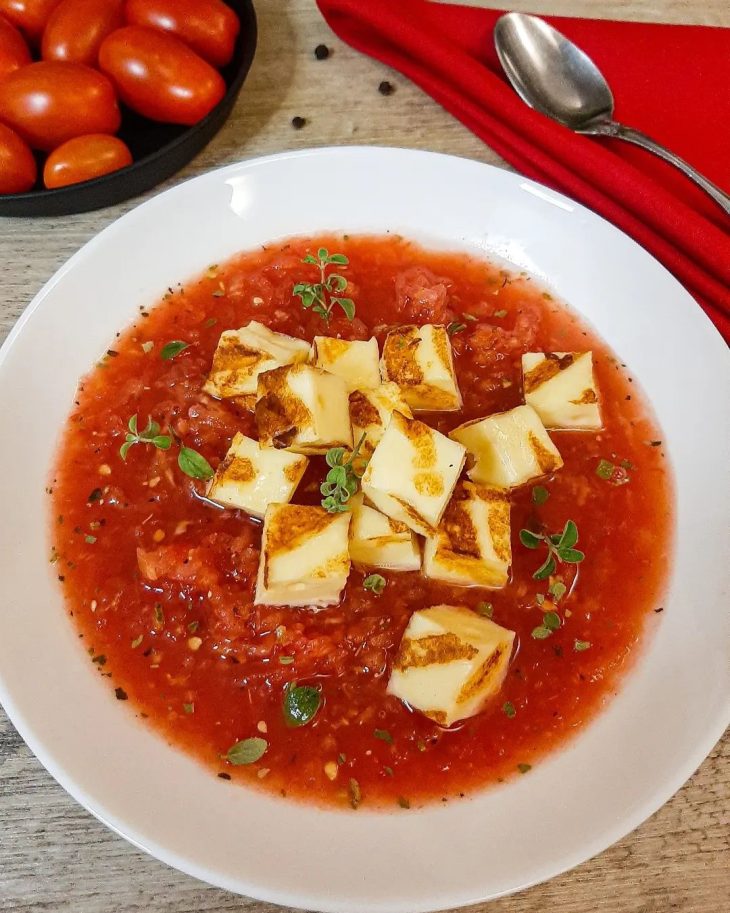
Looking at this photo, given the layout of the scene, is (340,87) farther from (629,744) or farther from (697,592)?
(629,744)

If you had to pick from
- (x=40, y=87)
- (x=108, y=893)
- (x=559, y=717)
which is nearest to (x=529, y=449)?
(x=559, y=717)

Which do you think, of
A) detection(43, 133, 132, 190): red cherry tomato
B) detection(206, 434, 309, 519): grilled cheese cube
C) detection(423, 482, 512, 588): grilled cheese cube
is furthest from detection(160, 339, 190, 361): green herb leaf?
detection(423, 482, 512, 588): grilled cheese cube

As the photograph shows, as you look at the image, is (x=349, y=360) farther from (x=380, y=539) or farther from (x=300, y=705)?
(x=300, y=705)

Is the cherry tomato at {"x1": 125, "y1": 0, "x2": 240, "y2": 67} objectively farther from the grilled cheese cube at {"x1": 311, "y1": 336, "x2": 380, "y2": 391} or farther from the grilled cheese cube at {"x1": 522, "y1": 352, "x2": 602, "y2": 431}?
the grilled cheese cube at {"x1": 522, "y1": 352, "x2": 602, "y2": 431}

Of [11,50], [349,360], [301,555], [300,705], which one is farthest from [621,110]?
[300,705]

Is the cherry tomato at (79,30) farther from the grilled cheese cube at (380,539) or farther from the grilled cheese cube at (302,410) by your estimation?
the grilled cheese cube at (380,539)

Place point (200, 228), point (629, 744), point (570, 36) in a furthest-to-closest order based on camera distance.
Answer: point (570, 36)
point (200, 228)
point (629, 744)
